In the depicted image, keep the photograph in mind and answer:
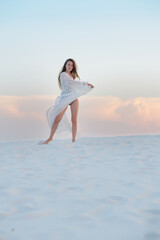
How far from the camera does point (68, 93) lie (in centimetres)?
735

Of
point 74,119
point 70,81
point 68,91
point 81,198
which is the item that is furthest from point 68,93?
point 81,198

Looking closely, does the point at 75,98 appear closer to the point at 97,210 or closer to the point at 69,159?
the point at 69,159

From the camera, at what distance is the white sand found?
195 cm

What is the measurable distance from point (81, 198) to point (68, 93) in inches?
194

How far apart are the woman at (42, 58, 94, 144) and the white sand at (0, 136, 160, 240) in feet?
9.46

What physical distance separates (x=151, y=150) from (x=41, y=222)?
3.55 metres

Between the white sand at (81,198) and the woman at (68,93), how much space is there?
2.88 m

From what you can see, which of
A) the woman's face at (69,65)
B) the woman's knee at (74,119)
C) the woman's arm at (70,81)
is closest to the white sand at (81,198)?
the woman's knee at (74,119)

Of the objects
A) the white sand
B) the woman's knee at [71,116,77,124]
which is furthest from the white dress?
the white sand

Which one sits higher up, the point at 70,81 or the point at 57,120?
the point at 70,81

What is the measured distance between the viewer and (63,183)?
3125mm

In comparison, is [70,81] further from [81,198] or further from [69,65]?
[81,198]

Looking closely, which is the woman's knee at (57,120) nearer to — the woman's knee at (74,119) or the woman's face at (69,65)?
the woman's knee at (74,119)

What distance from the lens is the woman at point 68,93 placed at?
7305 mm
